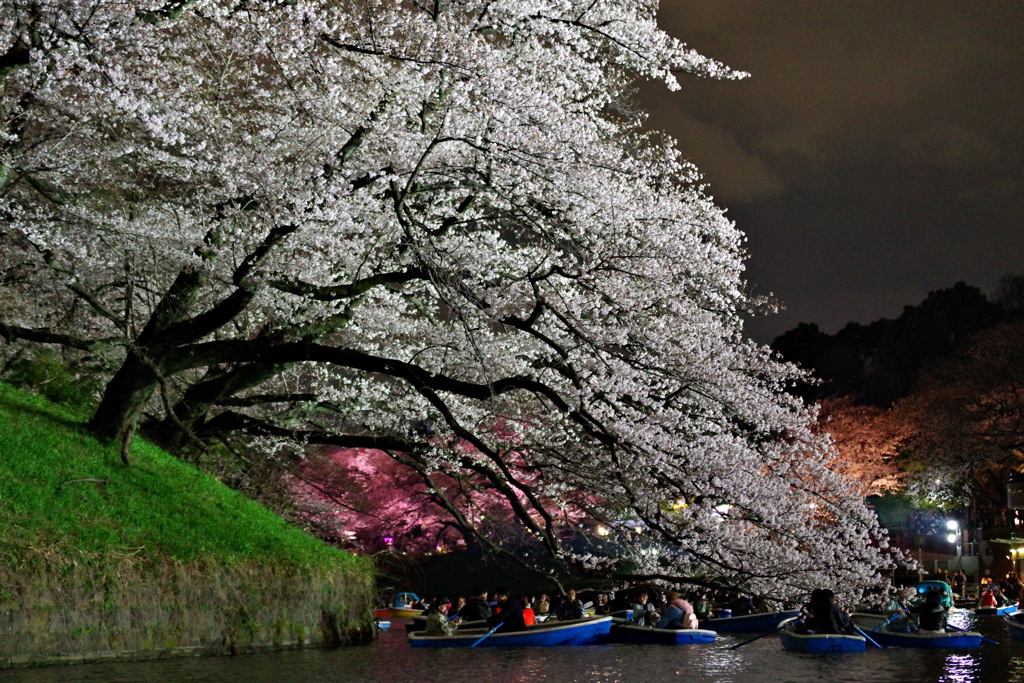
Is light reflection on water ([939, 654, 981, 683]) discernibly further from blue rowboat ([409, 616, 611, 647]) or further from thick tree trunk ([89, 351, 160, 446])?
thick tree trunk ([89, 351, 160, 446])

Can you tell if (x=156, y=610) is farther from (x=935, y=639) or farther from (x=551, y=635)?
(x=935, y=639)

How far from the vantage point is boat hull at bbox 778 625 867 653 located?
14.4 meters

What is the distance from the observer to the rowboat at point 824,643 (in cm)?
1441

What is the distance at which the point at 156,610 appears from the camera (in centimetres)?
1215

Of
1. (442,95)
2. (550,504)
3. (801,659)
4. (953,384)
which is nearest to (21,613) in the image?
(442,95)

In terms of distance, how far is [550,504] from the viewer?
99.7ft

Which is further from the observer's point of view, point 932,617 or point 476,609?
point 476,609

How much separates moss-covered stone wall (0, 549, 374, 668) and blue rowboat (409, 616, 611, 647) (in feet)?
8.41

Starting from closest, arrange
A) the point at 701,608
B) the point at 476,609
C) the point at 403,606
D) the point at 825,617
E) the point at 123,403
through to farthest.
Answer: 1. the point at 123,403
2. the point at 825,617
3. the point at 476,609
4. the point at 701,608
5. the point at 403,606

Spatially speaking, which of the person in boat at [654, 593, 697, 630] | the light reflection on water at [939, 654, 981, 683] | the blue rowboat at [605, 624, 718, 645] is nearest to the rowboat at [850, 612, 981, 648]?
the light reflection on water at [939, 654, 981, 683]

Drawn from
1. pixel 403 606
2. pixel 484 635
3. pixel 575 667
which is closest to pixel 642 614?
pixel 484 635

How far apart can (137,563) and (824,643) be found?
9909 mm

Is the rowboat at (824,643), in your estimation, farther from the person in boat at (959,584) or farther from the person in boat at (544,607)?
the person in boat at (959,584)

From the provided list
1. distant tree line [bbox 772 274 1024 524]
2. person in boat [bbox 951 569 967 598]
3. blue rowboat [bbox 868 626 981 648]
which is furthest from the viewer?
distant tree line [bbox 772 274 1024 524]
